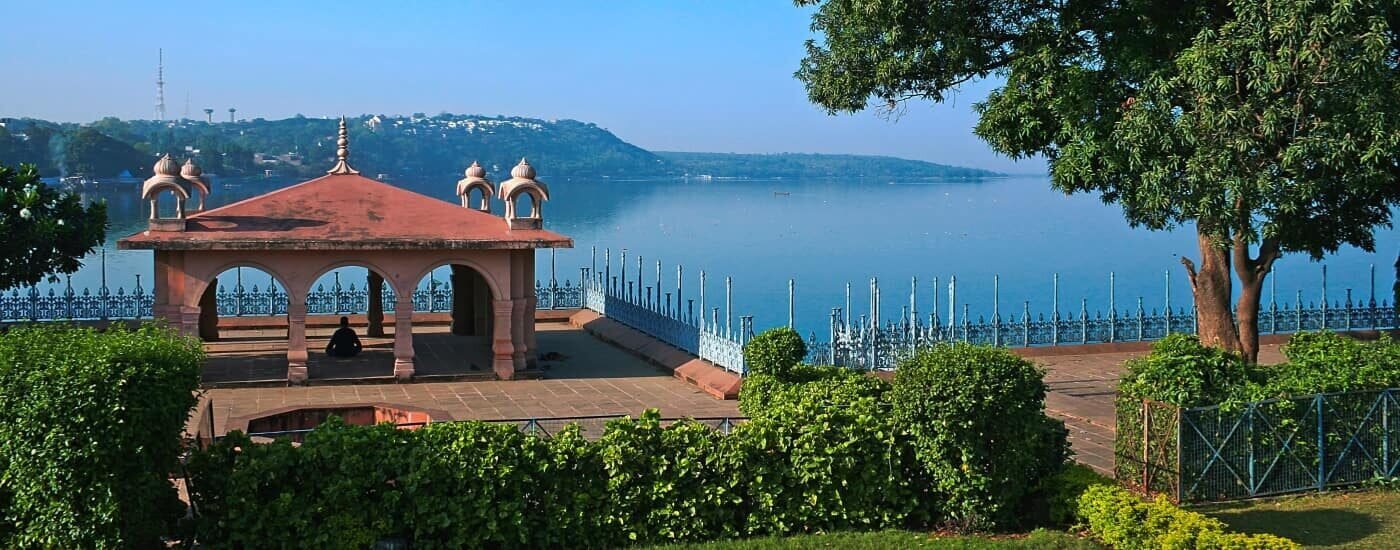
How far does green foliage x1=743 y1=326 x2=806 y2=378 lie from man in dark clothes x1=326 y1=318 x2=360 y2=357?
11596mm

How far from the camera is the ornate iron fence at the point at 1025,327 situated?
68.4 ft

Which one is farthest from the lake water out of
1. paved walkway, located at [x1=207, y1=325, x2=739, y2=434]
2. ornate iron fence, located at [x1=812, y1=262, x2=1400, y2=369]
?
paved walkway, located at [x1=207, y1=325, x2=739, y2=434]

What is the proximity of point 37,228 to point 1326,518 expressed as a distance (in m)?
19.5

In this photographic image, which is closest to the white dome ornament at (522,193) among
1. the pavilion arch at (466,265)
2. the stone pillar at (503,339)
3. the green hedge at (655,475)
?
the pavilion arch at (466,265)

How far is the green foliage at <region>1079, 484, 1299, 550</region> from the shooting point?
9.92 m

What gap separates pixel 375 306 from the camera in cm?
2644

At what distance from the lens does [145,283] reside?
176 ft

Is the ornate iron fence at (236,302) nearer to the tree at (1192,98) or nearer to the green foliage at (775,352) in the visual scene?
the tree at (1192,98)

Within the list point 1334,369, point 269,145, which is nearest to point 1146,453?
point 1334,369

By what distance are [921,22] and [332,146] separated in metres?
128

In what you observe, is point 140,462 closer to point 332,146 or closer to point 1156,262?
point 1156,262

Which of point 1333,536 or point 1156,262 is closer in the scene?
point 1333,536

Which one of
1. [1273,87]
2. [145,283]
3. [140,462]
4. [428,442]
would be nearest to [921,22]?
[1273,87]

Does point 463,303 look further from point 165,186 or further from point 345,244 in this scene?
point 165,186
